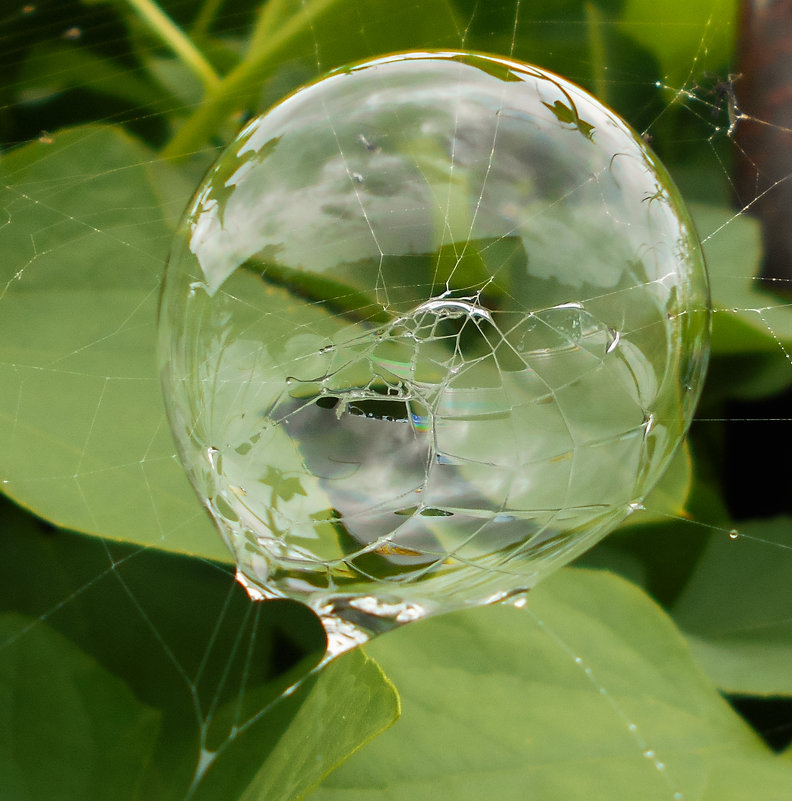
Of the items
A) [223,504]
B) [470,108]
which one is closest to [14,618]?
[223,504]

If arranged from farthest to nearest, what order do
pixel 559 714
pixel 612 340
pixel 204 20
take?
pixel 204 20 → pixel 559 714 → pixel 612 340

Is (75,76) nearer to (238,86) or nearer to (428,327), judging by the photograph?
(238,86)

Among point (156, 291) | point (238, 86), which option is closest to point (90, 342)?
point (156, 291)

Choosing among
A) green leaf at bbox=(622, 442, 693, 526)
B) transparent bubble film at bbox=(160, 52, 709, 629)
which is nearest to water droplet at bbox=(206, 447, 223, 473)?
transparent bubble film at bbox=(160, 52, 709, 629)

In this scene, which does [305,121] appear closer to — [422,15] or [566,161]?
[566,161]

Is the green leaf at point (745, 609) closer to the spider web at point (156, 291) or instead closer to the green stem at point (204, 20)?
the spider web at point (156, 291)

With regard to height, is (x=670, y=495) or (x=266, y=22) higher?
(x=266, y=22)

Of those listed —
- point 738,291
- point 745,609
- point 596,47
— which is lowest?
point 745,609
